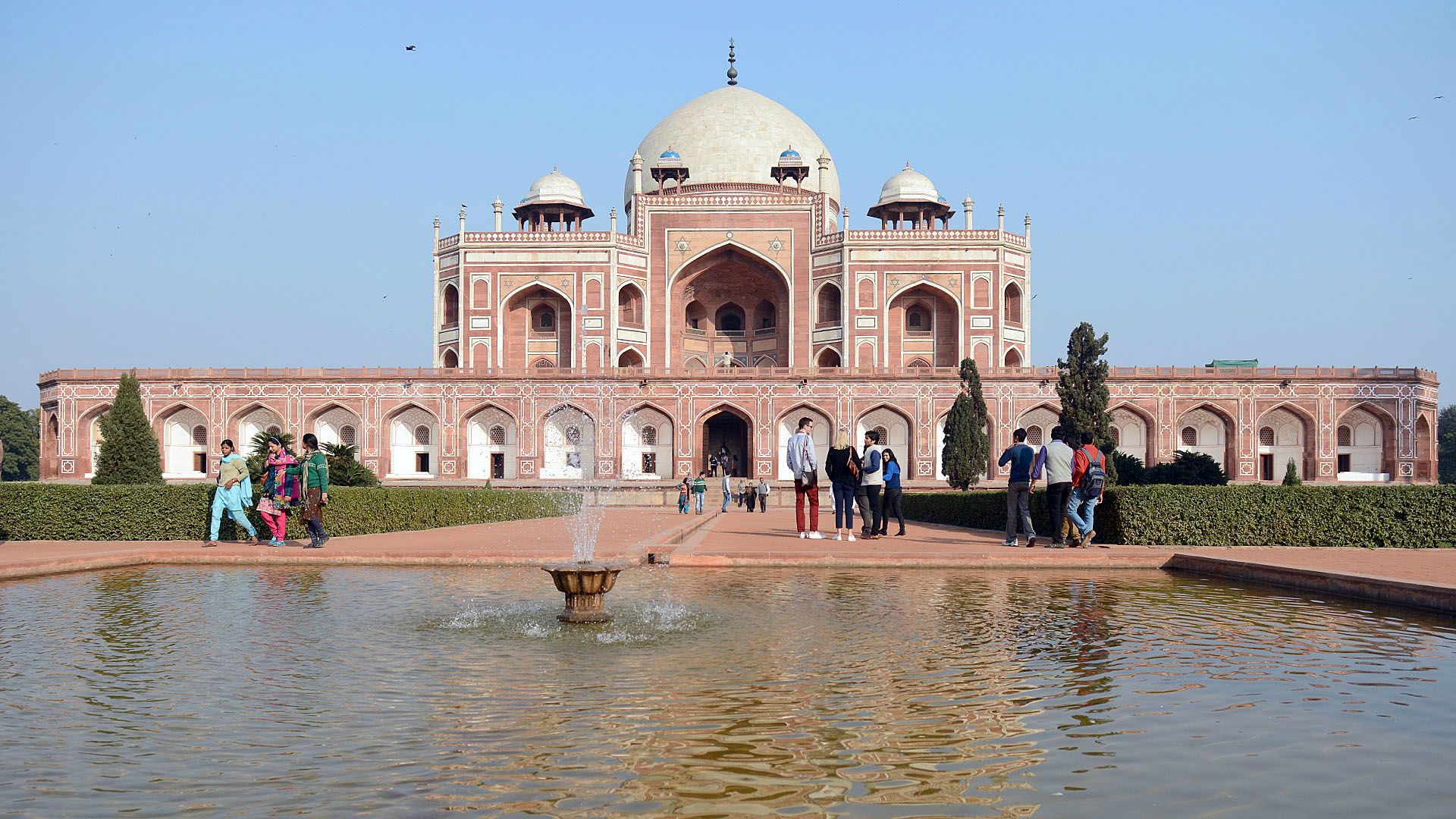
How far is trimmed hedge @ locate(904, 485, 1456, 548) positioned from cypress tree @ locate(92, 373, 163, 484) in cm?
1421

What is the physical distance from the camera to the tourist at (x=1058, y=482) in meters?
10.1

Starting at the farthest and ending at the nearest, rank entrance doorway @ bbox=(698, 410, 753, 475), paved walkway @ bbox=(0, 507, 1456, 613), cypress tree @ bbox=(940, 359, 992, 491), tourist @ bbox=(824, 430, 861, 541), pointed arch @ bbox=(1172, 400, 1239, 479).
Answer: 1. entrance doorway @ bbox=(698, 410, 753, 475)
2. pointed arch @ bbox=(1172, 400, 1239, 479)
3. cypress tree @ bbox=(940, 359, 992, 491)
4. tourist @ bbox=(824, 430, 861, 541)
5. paved walkway @ bbox=(0, 507, 1456, 613)

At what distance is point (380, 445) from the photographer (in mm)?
35594

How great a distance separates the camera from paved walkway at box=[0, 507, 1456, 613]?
24.3ft

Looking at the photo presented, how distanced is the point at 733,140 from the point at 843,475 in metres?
37.4

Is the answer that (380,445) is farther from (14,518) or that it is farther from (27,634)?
(27,634)

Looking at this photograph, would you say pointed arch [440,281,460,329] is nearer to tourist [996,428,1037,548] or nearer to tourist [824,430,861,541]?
tourist [824,430,861,541]

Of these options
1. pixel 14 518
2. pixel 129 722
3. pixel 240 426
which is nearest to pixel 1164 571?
pixel 129 722

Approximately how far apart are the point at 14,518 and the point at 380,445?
24.8 metres

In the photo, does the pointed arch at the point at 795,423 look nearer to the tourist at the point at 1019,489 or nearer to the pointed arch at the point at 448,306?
the pointed arch at the point at 448,306

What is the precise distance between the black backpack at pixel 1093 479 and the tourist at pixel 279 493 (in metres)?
7.43

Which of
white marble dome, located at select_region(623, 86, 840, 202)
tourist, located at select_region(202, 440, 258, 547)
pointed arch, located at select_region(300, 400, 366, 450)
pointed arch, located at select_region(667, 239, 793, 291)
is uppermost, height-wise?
white marble dome, located at select_region(623, 86, 840, 202)

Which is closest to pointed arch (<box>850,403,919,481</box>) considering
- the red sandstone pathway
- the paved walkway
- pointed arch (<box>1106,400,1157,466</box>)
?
pointed arch (<box>1106,400,1157,466</box>)

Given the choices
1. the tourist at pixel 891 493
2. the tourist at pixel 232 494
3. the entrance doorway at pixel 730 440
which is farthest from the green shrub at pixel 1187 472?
the entrance doorway at pixel 730 440
